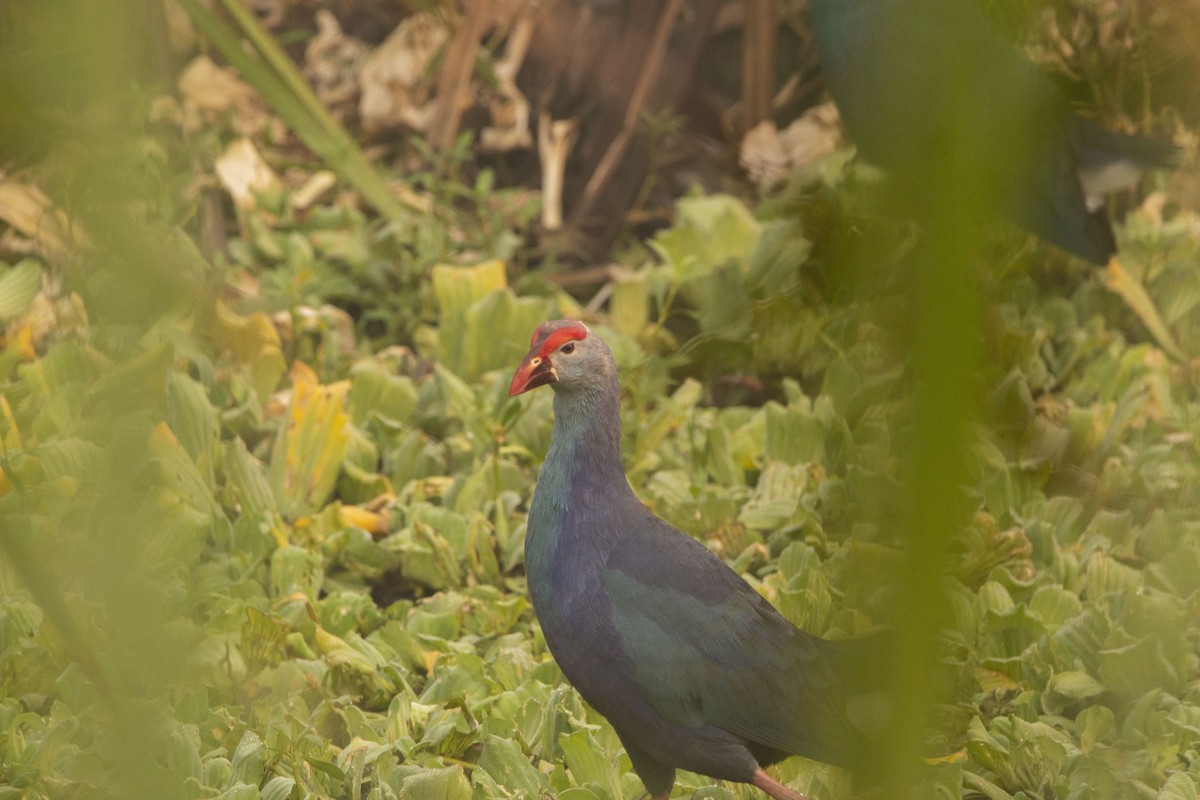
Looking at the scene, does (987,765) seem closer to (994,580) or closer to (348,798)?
(994,580)

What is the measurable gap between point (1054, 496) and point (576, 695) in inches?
46.5

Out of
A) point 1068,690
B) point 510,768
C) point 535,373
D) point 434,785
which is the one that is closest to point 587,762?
point 510,768

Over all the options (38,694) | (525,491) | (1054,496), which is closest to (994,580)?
(1054,496)

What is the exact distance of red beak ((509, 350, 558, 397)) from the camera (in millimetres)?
1994

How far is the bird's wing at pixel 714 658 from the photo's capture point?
1826 millimetres

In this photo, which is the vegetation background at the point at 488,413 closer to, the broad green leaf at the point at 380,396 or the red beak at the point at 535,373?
the broad green leaf at the point at 380,396

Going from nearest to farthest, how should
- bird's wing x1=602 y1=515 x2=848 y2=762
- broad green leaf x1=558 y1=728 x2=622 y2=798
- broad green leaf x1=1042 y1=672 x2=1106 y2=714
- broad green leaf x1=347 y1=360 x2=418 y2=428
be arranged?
bird's wing x1=602 y1=515 x2=848 y2=762 → broad green leaf x1=558 y1=728 x2=622 y2=798 → broad green leaf x1=1042 y1=672 x2=1106 y2=714 → broad green leaf x1=347 y1=360 x2=418 y2=428

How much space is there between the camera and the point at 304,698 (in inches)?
89.0

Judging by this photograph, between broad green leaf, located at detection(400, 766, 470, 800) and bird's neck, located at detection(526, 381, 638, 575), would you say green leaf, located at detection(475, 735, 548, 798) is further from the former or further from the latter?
bird's neck, located at detection(526, 381, 638, 575)

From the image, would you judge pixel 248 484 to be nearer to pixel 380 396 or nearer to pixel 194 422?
pixel 194 422

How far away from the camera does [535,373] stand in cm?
200

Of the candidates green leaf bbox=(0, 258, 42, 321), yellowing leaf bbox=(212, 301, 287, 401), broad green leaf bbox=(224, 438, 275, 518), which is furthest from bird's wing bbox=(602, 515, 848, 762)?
green leaf bbox=(0, 258, 42, 321)

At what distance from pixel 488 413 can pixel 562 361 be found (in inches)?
42.1

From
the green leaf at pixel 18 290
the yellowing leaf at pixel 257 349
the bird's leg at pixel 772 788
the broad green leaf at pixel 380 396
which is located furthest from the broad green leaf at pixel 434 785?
the green leaf at pixel 18 290
